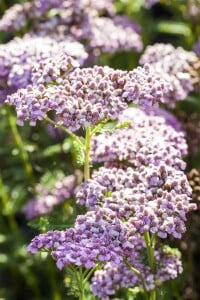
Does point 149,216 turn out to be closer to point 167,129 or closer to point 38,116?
point 38,116

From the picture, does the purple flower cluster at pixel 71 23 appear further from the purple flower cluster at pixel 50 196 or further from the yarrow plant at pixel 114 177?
the yarrow plant at pixel 114 177

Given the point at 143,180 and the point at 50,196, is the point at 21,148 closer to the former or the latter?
the point at 50,196

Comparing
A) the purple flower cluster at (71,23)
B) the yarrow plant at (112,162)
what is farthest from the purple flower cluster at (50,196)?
the purple flower cluster at (71,23)

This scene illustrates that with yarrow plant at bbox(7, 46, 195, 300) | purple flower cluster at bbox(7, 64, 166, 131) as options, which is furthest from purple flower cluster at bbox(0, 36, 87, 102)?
purple flower cluster at bbox(7, 64, 166, 131)

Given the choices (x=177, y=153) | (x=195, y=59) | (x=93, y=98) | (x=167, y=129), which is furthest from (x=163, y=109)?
(x=93, y=98)

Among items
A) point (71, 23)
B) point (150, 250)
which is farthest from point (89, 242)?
point (71, 23)

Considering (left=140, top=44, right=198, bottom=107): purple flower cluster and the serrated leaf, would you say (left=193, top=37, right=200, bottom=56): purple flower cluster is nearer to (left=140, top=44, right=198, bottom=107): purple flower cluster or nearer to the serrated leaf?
(left=140, top=44, right=198, bottom=107): purple flower cluster

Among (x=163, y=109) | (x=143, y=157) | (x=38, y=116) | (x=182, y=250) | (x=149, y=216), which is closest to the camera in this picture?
(x=149, y=216)
